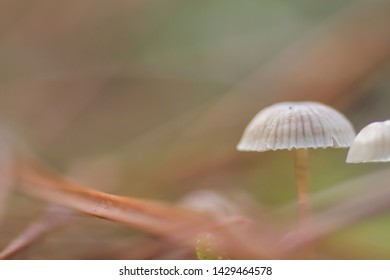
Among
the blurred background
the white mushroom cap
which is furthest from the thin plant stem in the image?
the white mushroom cap

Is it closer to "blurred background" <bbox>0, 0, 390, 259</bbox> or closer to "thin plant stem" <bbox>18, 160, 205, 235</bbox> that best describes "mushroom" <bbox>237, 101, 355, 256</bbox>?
"thin plant stem" <bbox>18, 160, 205, 235</bbox>

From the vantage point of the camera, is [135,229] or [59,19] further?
[59,19]

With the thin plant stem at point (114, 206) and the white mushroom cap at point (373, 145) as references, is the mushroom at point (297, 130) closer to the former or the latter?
the white mushroom cap at point (373, 145)

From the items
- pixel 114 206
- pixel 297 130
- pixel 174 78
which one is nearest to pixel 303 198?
pixel 297 130

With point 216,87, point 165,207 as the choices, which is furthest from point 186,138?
point 165,207

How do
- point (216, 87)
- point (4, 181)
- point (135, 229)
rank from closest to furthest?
1. point (135, 229)
2. point (4, 181)
3. point (216, 87)
